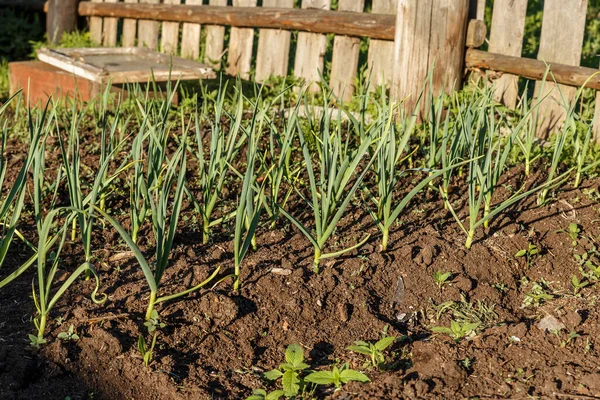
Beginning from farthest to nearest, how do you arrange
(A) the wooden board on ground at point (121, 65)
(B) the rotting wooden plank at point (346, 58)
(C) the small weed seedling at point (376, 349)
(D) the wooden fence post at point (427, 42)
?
1. (B) the rotting wooden plank at point (346, 58)
2. (A) the wooden board on ground at point (121, 65)
3. (D) the wooden fence post at point (427, 42)
4. (C) the small weed seedling at point (376, 349)

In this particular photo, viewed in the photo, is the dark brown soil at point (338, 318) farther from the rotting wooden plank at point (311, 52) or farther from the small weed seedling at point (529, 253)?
the rotting wooden plank at point (311, 52)

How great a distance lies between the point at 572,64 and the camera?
13.6 feet

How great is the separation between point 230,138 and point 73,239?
25.4 inches

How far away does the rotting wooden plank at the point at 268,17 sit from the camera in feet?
15.8

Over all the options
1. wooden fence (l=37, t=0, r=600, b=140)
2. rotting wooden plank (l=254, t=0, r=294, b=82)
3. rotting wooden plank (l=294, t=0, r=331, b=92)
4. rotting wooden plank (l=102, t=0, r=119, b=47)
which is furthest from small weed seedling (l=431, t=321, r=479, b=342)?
rotting wooden plank (l=102, t=0, r=119, b=47)

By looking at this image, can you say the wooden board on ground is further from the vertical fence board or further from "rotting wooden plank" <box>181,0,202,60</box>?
the vertical fence board

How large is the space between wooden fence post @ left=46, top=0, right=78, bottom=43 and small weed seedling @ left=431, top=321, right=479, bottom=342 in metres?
5.36

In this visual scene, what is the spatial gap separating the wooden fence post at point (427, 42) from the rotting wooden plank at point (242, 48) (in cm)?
155

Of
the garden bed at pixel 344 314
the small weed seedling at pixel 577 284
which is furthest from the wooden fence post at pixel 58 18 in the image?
the small weed seedling at pixel 577 284

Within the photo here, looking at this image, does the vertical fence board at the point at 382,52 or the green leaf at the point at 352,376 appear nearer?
the green leaf at the point at 352,376

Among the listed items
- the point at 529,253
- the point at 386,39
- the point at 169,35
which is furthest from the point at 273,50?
the point at 529,253

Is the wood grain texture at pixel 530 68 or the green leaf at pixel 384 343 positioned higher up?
the wood grain texture at pixel 530 68

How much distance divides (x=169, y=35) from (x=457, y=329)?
456 centimetres

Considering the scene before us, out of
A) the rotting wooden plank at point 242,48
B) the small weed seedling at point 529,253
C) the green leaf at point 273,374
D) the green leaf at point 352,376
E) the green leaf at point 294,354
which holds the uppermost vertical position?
the rotting wooden plank at point 242,48
